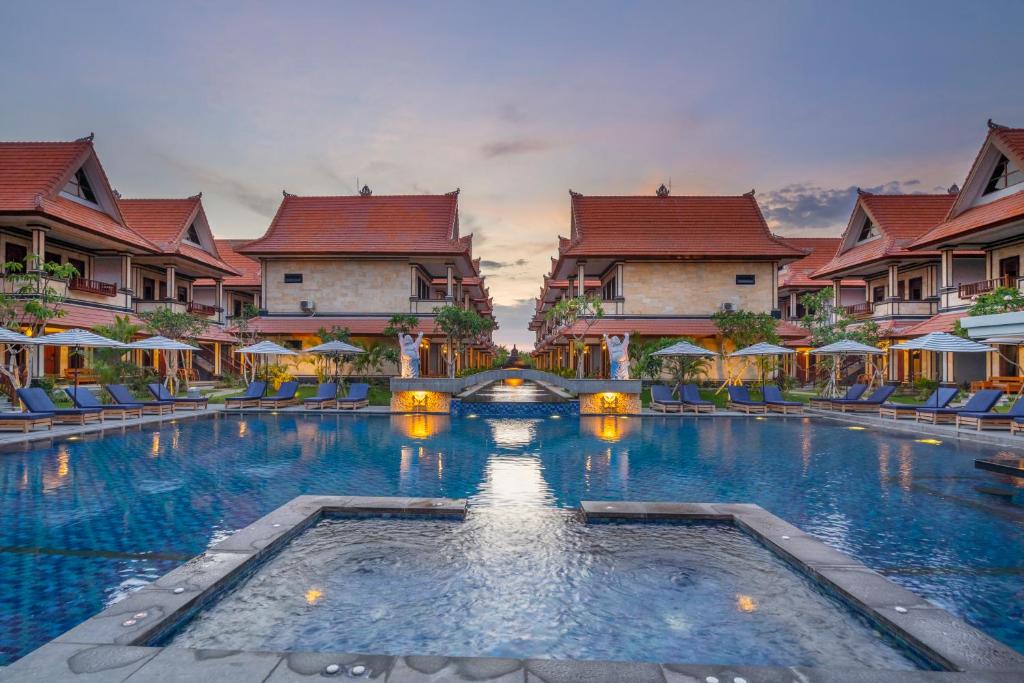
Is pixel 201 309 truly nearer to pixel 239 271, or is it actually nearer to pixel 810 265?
pixel 239 271

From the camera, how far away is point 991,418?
42.5 ft

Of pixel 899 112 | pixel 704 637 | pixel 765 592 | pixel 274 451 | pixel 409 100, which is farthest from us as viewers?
pixel 899 112

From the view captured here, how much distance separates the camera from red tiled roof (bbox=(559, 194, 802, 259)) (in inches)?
989

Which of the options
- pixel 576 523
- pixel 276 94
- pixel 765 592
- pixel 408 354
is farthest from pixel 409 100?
pixel 765 592

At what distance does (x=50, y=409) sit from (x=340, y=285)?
1418cm

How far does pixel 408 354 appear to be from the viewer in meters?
18.4

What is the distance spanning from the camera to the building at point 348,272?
82.0 ft

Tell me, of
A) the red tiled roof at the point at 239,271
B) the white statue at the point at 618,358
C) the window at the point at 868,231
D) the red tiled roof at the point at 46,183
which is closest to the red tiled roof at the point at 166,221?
the red tiled roof at the point at 46,183

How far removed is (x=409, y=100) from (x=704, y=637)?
→ 892 inches

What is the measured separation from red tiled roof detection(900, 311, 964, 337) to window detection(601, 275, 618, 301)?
1338 cm

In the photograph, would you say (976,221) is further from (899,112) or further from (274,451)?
(274,451)

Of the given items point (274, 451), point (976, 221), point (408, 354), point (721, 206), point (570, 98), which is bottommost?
point (274, 451)

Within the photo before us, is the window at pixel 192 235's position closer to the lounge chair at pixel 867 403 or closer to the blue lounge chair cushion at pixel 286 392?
the blue lounge chair cushion at pixel 286 392

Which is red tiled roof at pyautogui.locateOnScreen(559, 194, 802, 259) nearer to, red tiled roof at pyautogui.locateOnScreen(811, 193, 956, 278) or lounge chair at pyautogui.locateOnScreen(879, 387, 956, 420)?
red tiled roof at pyautogui.locateOnScreen(811, 193, 956, 278)
